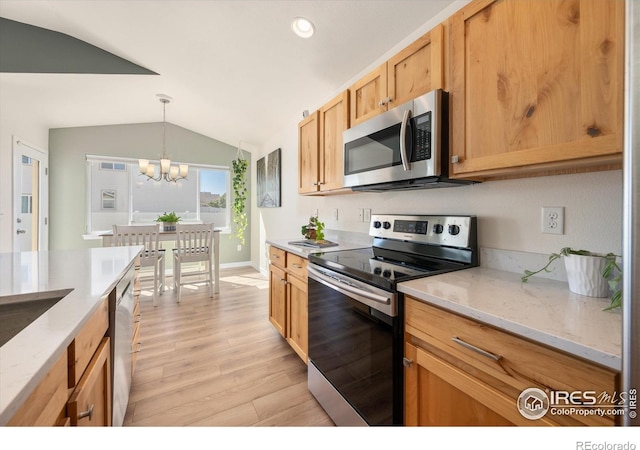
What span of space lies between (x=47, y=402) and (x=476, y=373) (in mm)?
1112

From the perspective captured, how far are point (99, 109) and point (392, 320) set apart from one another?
4.68 meters

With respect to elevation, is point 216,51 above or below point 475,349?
above

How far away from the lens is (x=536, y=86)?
924 mm

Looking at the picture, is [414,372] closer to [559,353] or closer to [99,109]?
[559,353]

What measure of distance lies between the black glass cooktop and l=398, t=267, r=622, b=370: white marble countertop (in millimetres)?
66

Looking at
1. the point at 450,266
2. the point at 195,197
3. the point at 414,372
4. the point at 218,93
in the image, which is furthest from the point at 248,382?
the point at 195,197

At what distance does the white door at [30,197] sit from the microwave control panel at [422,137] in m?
4.30

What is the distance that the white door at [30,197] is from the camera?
10.2 ft

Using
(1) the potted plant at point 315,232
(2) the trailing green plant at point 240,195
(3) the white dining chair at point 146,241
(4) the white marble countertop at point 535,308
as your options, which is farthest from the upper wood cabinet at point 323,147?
(2) the trailing green plant at point 240,195

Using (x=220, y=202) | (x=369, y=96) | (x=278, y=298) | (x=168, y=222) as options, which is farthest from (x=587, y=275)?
(x=220, y=202)

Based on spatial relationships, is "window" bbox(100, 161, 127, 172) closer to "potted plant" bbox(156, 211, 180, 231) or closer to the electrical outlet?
"potted plant" bbox(156, 211, 180, 231)

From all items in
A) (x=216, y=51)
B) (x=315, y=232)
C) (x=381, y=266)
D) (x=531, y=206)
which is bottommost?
(x=381, y=266)

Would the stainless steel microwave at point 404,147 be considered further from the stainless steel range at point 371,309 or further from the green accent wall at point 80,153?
the green accent wall at point 80,153

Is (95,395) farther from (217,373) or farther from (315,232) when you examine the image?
(315,232)
